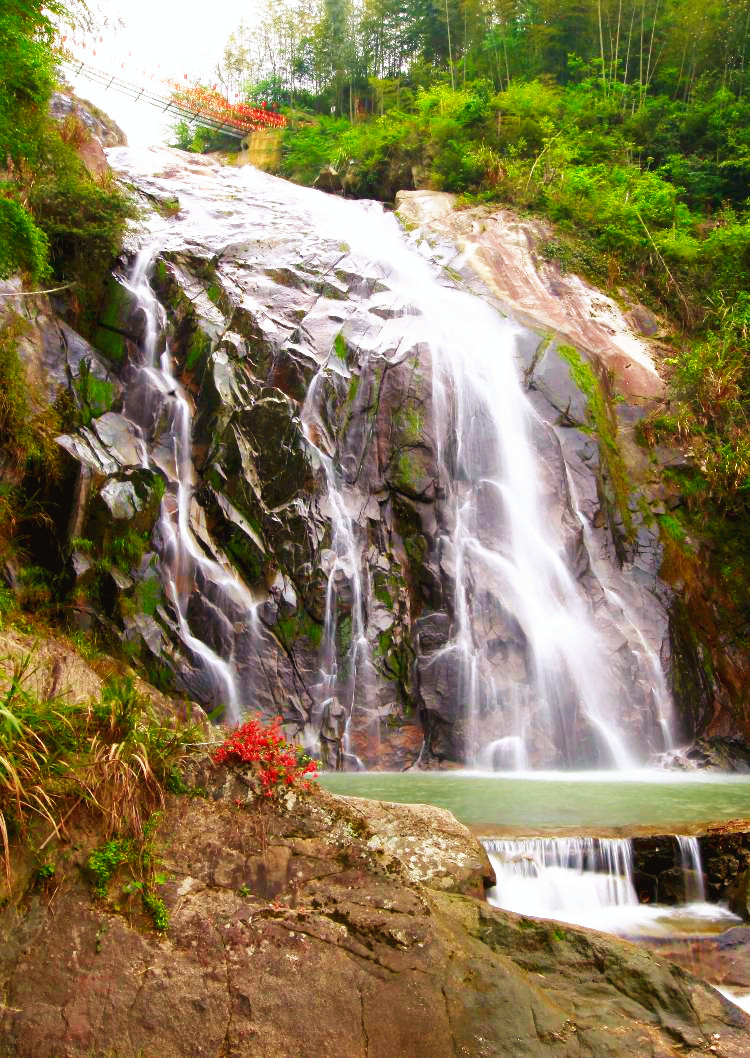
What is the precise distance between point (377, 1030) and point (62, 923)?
1.72 metres

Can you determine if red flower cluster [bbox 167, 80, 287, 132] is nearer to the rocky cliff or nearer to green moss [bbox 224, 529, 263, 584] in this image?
the rocky cliff

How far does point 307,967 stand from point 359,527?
9.38m

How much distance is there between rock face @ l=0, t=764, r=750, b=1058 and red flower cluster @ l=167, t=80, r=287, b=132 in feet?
110

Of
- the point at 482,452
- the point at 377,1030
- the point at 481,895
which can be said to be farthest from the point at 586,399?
the point at 377,1030

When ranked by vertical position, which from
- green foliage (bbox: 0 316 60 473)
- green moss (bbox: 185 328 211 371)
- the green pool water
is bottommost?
the green pool water

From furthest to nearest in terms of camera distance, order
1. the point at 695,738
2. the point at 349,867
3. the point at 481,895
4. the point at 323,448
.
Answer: the point at 323,448 → the point at 695,738 → the point at 481,895 → the point at 349,867

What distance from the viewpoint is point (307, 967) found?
4.10 metres

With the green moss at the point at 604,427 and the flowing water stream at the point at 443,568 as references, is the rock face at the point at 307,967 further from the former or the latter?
the green moss at the point at 604,427

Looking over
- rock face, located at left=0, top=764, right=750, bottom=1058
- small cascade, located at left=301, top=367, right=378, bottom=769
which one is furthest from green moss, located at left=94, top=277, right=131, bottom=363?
rock face, located at left=0, top=764, right=750, bottom=1058

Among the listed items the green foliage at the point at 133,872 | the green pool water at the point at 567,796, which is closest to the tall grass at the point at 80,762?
the green foliage at the point at 133,872

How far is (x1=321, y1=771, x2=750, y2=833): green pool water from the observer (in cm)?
805

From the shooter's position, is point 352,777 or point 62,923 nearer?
point 62,923

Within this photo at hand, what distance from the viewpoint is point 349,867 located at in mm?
4730

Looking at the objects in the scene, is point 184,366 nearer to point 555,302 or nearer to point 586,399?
point 586,399
